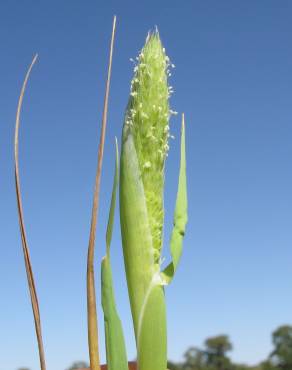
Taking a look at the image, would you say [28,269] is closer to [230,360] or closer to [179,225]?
[179,225]

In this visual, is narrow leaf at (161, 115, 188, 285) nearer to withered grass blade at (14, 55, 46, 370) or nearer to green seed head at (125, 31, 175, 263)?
green seed head at (125, 31, 175, 263)

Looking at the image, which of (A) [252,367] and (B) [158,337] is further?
(A) [252,367]

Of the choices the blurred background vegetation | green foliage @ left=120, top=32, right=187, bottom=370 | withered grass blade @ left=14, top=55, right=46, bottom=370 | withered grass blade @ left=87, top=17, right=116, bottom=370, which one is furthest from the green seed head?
the blurred background vegetation

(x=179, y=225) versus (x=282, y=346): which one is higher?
(x=179, y=225)

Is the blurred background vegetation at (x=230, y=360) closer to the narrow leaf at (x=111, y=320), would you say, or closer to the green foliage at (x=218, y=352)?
the green foliage at (x=218, y=352)

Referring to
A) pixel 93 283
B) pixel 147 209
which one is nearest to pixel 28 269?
pixel 93 283

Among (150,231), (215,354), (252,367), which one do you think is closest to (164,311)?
(150,231)

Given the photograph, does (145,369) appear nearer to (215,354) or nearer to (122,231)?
(122,231)

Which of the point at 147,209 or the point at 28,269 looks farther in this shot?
the point at 147,209
